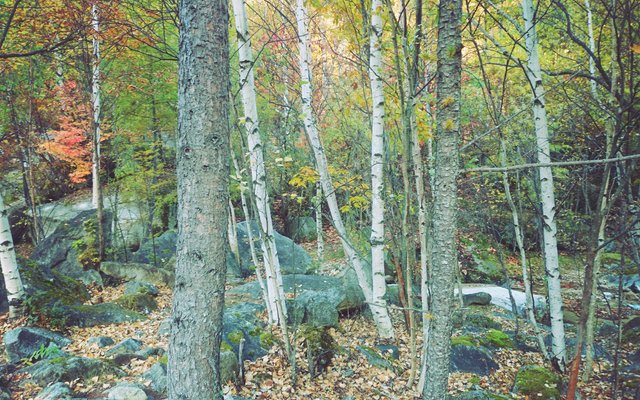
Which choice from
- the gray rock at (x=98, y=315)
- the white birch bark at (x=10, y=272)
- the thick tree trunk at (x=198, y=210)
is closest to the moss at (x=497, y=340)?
the thick tree trunk at (x=198, y=210)

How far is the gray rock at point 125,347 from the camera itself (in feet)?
15.7

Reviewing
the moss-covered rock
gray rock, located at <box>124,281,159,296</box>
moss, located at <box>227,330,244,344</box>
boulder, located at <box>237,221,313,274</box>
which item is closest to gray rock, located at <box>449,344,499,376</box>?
the moss-covered rock

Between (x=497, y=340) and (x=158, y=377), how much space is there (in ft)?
17.7

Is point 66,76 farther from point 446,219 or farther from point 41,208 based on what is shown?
point 446,219

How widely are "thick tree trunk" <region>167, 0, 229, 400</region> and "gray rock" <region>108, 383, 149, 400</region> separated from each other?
5.67 feet

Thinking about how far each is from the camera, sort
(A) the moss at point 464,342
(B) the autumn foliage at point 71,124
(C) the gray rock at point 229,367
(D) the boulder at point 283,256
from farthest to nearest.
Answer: (D) the boulder at point 283,256 → (B) the autumn foliage at point 71,124 → (A) the moss at point 464,342 → (C) the gray rock at point 229,367

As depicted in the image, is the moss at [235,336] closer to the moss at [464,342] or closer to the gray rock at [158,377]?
the gray rock at [158,377]

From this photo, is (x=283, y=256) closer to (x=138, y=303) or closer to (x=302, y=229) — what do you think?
(x=302, y=229)

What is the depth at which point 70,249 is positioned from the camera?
1013 cm

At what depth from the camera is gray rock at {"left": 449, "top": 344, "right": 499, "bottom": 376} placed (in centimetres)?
516

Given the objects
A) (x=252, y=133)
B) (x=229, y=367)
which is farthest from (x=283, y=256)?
(x=229, y=367)

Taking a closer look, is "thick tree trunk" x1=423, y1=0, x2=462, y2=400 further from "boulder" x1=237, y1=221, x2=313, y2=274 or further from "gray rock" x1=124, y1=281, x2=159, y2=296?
"boulder" x1=237, y1=221, x2=313, y2=274

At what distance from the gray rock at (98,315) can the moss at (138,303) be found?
38 centimetres

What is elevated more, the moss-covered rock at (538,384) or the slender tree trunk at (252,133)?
the slender tree trunk at (252,133)
